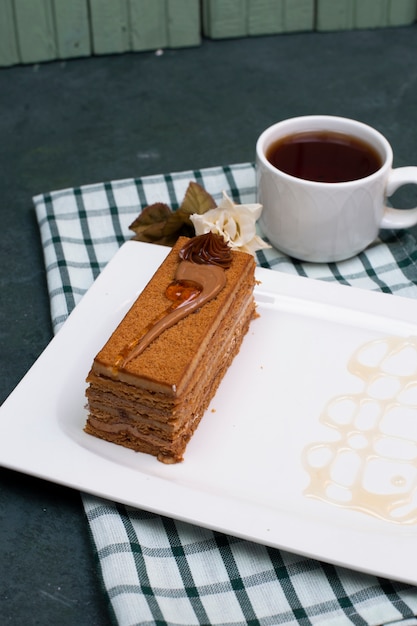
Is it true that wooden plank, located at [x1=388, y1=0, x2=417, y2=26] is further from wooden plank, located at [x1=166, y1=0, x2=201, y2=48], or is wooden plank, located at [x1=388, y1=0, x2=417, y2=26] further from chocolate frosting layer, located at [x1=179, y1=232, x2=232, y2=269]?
chocolate frosting layer, located at [x1=179, y1=232, x2=232, y2=269]

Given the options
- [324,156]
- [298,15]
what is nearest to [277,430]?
[324,156]

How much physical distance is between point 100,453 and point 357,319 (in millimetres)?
746

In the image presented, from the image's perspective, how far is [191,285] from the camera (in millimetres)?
2018

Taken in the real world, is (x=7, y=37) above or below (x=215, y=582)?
A: above

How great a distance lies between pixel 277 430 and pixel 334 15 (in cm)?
213

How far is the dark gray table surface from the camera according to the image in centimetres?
259

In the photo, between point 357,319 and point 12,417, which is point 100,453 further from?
point 357,319

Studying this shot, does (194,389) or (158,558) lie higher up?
(194,389)

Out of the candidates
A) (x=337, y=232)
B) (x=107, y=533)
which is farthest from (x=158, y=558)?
(x=337, y=232)

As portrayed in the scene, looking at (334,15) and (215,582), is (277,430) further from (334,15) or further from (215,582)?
(334,15)

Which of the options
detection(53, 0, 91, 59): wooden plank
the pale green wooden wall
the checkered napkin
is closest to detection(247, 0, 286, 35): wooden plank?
the pale green wooden wall

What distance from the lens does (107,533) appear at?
5.86ft

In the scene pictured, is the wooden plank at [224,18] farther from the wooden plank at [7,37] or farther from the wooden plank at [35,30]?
the wooden plank at [7,37]

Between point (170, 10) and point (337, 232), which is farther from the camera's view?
point (170, 10)
